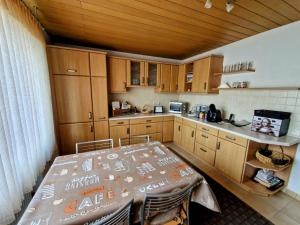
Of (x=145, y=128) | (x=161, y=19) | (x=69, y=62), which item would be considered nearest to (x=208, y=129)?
(x=145, y=128)

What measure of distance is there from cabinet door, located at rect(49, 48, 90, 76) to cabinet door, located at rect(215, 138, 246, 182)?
2850mm

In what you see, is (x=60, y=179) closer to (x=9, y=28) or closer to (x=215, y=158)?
(x=9, y=28)

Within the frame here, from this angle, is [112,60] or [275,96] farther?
[112,60]

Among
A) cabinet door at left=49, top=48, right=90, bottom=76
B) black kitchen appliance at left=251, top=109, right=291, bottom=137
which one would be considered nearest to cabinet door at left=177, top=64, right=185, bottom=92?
black kitchen appliance at left=251, top=109, right=291, bottom=137

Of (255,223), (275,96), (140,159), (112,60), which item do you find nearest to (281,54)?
(275,96)

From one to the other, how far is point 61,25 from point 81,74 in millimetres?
778

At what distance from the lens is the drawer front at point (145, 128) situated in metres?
3.15

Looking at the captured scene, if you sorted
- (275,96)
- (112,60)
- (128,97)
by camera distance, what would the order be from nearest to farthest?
(275,96), (112,60), (128,97)

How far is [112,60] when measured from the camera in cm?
293

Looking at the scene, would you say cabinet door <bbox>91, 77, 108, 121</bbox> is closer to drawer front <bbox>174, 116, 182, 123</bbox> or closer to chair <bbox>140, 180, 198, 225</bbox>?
drawer front <bbox>174, 116, 182, 123</bbox>

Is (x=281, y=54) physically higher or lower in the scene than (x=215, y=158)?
higher

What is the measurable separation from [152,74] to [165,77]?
1.21 ft

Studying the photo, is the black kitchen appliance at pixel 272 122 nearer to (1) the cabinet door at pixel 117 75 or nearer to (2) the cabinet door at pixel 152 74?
(2) the cabinet door at pixel 152 74

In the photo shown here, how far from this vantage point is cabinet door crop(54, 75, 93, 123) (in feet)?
7.87
